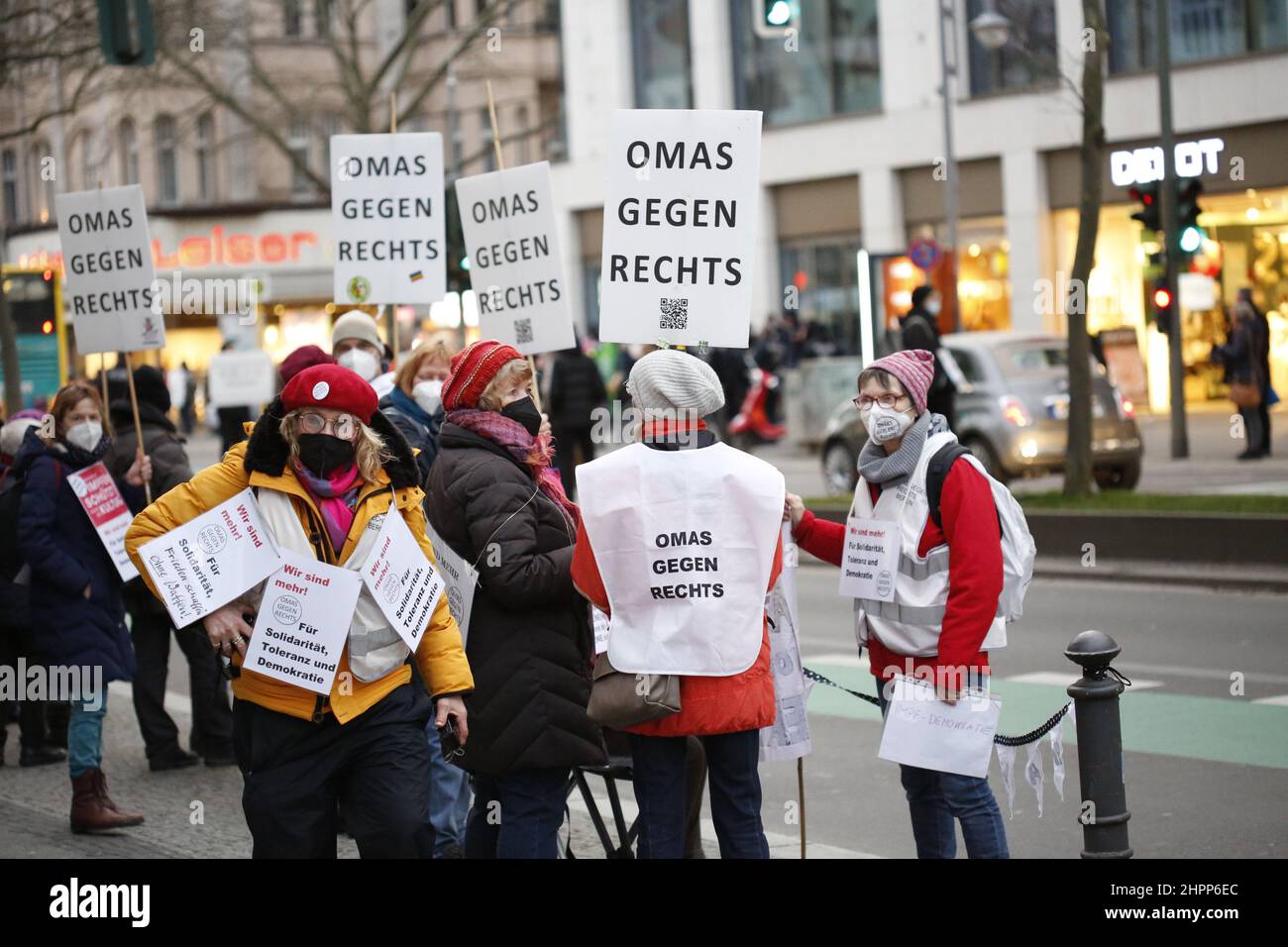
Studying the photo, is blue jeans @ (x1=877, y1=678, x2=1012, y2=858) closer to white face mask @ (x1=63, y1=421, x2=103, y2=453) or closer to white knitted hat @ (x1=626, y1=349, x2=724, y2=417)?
white knitted hat @ (x1=626, y1=349, x2=724, y2=417)

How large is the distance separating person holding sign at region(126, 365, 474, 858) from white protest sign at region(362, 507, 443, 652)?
0.02m

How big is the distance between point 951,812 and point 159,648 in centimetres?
466

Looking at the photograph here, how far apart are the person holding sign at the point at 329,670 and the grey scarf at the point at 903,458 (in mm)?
1486

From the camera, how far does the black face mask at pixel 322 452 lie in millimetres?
5059

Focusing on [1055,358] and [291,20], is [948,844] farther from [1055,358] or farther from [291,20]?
[291,20]

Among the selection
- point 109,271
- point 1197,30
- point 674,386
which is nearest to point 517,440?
point 674,386

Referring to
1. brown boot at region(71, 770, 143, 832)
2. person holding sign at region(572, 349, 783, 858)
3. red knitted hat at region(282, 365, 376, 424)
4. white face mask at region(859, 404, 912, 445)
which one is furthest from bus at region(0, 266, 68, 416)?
person holding sign at region(572, 349, 783, 858)

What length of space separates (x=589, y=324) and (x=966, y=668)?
37.8 m

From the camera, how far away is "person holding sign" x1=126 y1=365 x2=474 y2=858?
5004 millimetres

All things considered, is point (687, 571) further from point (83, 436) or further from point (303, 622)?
point (83, 436)

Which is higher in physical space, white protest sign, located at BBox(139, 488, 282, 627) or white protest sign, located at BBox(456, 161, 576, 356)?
white protest sign, located at BBox(456, 161, 576, 356)

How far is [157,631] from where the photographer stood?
9031 mm

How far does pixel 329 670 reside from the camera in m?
4.97

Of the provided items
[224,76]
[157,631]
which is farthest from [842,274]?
[157,631]
